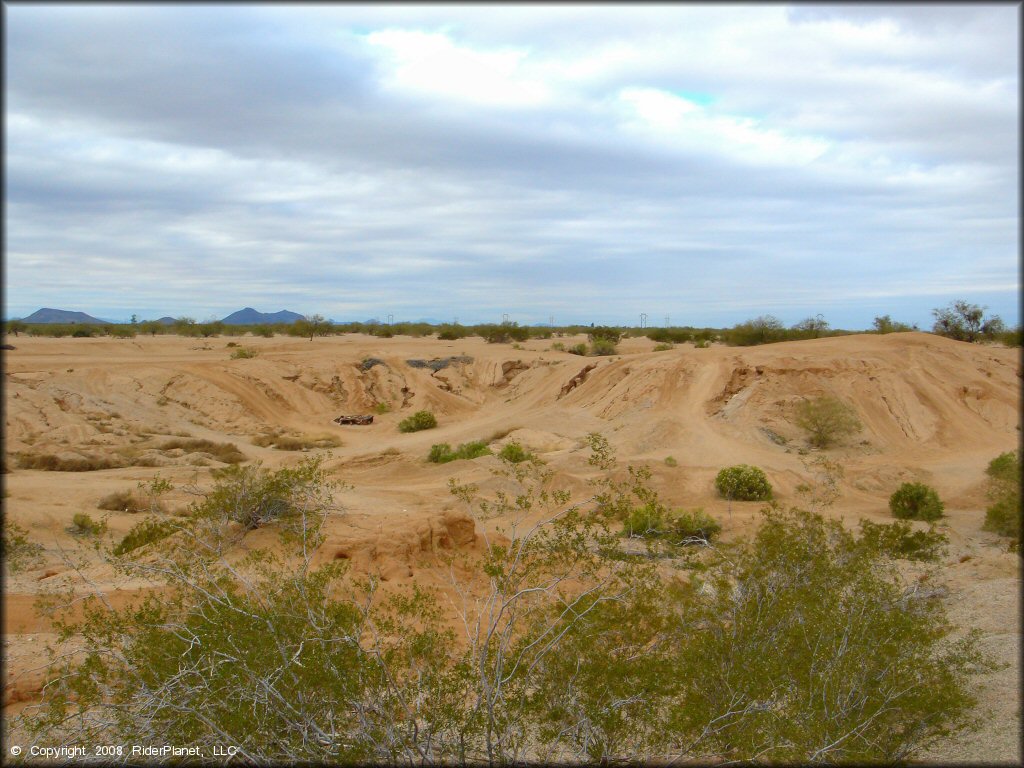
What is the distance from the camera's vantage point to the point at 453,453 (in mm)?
23094

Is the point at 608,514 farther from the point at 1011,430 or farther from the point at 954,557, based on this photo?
the point at 1011,430

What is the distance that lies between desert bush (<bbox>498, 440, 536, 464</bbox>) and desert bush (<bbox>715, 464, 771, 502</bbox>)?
17.5ft

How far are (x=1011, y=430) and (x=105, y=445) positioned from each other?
27.6 meters

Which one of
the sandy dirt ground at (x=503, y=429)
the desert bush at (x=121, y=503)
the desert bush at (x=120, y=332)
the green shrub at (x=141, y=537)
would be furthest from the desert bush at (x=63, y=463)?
the desert bush at (x=120, y=332)

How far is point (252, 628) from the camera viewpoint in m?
6.43

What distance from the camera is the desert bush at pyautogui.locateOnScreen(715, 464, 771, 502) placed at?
18.4 metres

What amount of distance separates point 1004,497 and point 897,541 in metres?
6.17

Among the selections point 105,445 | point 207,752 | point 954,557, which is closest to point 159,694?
point 207,752

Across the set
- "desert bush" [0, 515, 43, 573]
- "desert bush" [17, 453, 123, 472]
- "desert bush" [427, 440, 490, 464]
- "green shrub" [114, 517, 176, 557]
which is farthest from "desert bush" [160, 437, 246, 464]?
"green shrub" [114, 517, 176, 557]

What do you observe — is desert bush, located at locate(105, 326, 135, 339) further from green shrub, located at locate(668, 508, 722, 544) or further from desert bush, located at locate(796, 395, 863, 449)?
green shrub, located at locate(668, 508, 722, 544)

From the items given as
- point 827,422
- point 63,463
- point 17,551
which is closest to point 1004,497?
point 827,422

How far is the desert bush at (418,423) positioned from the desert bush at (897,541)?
19.5 meters

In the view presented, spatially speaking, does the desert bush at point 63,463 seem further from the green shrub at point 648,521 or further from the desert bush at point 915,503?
the desert bush at point 915,503

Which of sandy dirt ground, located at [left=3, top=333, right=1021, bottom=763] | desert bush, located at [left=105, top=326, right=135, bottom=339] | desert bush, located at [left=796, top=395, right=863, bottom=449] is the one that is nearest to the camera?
sandy dirt ground, located at [left=3, top=333, right=1021, bottom=763]
